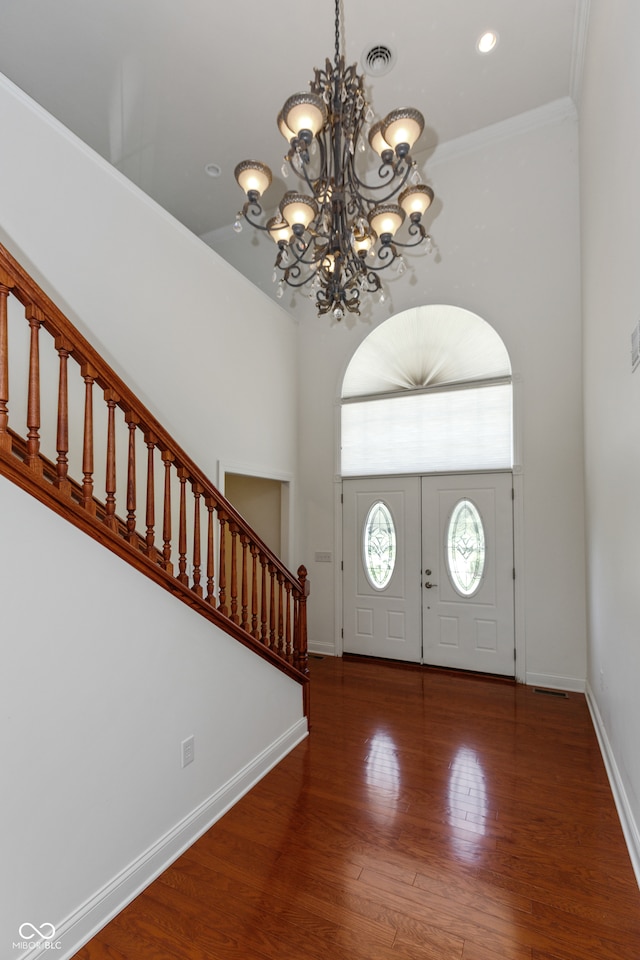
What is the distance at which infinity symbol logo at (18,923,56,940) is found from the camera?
165cm

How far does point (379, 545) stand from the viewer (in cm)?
554

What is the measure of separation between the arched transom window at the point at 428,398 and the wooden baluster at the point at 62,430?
4.11m

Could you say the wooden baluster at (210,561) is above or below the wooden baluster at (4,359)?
below

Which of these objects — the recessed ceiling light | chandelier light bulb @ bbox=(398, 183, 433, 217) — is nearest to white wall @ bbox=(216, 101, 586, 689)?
the recessed ceiling light

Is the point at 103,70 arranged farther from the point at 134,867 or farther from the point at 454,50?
the point at 134,867

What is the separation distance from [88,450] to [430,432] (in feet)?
13.5

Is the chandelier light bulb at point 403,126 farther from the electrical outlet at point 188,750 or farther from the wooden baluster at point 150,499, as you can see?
the electrical outlet at point 188,750

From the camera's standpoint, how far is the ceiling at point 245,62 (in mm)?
3883

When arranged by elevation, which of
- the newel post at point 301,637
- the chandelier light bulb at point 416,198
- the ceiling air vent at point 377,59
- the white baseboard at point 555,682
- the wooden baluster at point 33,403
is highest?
the ceiling air vent at point 377,59

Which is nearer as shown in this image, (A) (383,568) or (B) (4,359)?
(B) (4,359)

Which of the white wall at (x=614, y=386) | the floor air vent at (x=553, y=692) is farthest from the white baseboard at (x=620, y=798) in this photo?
the floor air vent at (x=553, y=692)

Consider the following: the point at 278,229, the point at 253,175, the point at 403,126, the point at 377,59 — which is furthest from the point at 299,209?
the point at 377,59

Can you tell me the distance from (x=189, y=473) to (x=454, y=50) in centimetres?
468

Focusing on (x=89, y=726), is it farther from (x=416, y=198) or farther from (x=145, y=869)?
(x=416, y=198)
